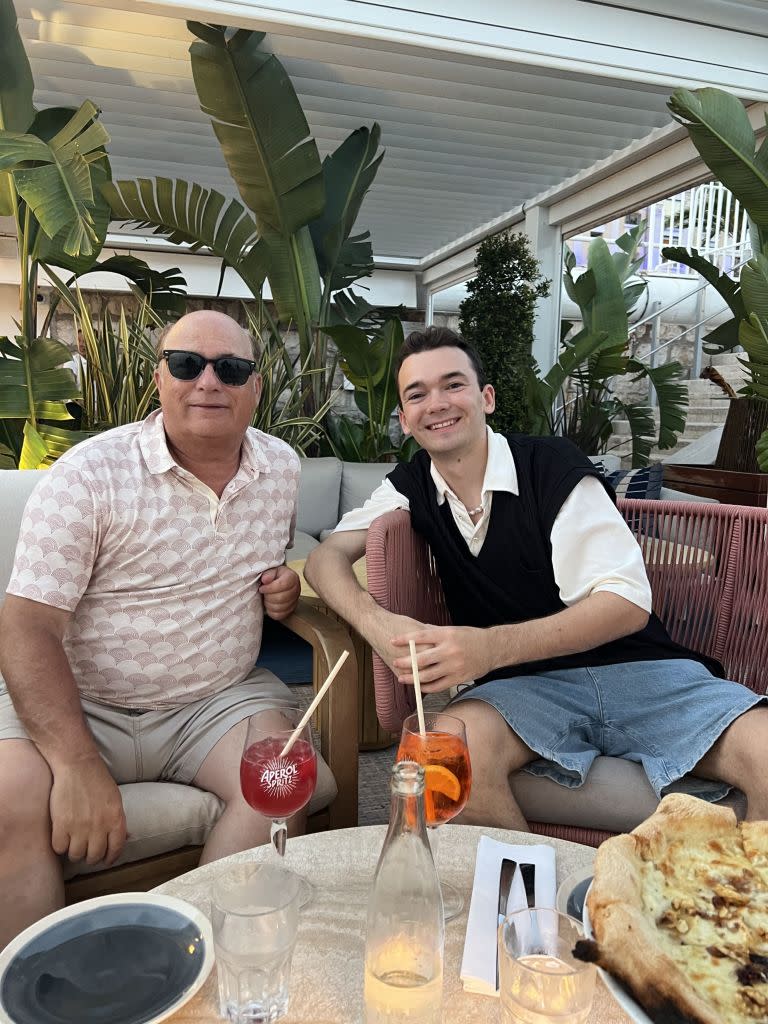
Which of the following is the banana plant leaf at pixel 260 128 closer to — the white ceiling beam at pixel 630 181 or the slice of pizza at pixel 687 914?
the white ceiling beam at pixel 630 181

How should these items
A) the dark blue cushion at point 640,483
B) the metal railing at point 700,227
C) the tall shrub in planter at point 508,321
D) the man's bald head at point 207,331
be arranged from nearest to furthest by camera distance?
the man's bald head at point 207,331
the dark blue cushion at point 640,483
the tall shrub in planter at point 508,321
the metal railing at point 700,227

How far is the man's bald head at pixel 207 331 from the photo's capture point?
6.08 ft

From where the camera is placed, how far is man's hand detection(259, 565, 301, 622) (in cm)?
183

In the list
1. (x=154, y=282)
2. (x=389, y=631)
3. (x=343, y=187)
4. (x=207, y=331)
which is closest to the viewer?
(x=389, y=631)

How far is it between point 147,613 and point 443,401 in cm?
87

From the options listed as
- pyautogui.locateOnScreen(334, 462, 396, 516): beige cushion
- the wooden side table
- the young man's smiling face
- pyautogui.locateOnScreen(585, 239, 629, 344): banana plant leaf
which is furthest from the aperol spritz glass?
pyautogui.locateOnScreen(585, 239, 629, 344): banana plant leaf

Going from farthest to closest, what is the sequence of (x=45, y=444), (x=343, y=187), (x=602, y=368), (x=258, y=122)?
(x=602, y=368), (x=343, y=187), (x=258, y=122), (x=45, y=444)

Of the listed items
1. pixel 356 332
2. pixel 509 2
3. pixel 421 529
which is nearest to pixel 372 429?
pixel 356 332

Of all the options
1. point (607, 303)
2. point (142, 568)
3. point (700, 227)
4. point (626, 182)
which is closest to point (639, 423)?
point (607, 303)

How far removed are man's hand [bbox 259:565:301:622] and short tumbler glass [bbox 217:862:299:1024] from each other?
99 cm

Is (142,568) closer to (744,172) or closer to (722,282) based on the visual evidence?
(744,172)

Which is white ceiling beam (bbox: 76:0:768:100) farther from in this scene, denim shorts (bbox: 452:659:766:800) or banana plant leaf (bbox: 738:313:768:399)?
denim shorts (bbox: 452:659:766:800)

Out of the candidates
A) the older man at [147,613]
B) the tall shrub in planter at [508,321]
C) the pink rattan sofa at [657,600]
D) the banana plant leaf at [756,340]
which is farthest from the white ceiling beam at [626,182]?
the older man at [147,613]

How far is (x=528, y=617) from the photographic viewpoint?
1.84 metres
